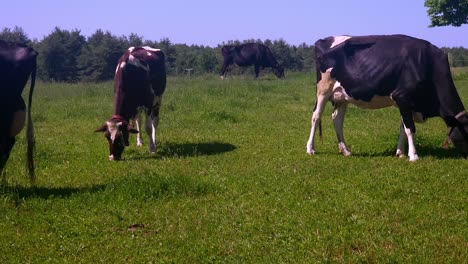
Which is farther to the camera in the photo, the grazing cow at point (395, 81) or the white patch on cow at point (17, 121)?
the grazing cow at point (395, 81)

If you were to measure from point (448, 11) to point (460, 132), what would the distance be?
37.5 m

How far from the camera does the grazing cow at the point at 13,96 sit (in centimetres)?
807

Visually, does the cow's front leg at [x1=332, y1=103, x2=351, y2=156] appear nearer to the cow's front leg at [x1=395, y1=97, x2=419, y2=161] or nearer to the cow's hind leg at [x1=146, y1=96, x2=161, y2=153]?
the cow's front leg at [x1=395, y1=97, x2=419, y2=161]

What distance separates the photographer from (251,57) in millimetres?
42594

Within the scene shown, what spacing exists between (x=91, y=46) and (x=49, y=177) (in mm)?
40819

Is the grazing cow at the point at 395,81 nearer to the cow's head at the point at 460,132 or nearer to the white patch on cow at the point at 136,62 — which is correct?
the cow's head at the point at 460,132

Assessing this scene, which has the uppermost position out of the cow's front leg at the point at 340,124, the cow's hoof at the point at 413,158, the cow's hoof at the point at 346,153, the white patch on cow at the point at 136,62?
the white patch on cow at the point at 136,62

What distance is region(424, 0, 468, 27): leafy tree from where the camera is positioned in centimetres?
4312

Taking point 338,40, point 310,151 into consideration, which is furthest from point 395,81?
Result: point 310,151

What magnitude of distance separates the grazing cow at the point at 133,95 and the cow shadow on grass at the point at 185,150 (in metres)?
0.34

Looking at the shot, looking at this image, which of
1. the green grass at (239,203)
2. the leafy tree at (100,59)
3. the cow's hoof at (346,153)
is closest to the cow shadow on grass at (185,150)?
the green grass at (239,203)

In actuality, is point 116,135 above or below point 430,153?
above

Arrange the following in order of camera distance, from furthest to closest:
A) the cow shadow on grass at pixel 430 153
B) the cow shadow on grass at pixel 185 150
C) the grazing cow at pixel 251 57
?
the grazing cow at pixel 251 57, the cow shadow on grass at pixel 185 150, the cow shadow on grass at pixel 430 153

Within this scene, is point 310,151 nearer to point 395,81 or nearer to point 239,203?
point 395,81
